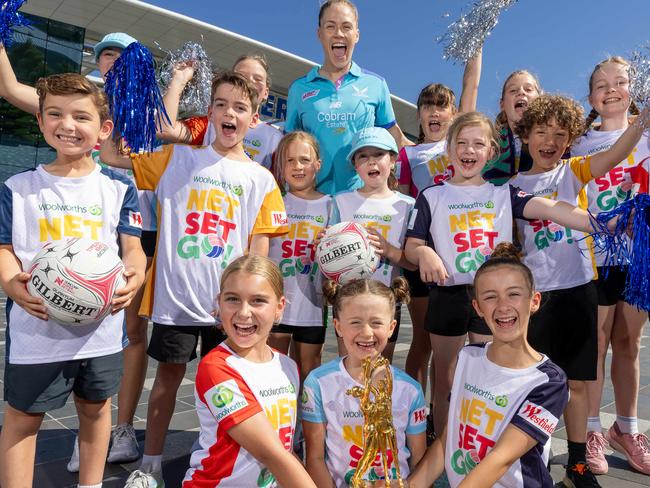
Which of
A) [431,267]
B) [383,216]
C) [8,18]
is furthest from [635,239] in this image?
[8,18]

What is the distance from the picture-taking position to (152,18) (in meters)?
23.4

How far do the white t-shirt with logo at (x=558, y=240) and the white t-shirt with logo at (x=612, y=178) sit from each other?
1.00 feet

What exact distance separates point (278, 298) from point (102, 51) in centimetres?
218

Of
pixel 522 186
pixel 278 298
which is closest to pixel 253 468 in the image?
pixel 278 298

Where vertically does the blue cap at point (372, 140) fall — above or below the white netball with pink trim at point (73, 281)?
above

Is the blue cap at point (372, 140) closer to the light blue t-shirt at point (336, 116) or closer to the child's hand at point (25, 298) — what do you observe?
the light blue t-shirt at point (336, 116)

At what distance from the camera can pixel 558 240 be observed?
3289 millimetres

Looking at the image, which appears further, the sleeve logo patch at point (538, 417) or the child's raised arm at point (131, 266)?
the child's raised arm at point (131, 266)

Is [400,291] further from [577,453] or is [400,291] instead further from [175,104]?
[175,104]

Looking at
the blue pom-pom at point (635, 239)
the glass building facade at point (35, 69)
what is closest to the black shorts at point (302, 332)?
the blue pom-pom at point (635, 239)

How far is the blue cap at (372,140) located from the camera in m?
3.53

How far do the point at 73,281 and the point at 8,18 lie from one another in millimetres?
1411

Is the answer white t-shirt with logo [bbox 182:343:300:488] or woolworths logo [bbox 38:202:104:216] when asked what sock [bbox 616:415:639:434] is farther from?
woolworths logo [bbox 38:202:104:216]

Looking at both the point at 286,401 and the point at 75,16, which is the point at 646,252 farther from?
the point at 75,16
